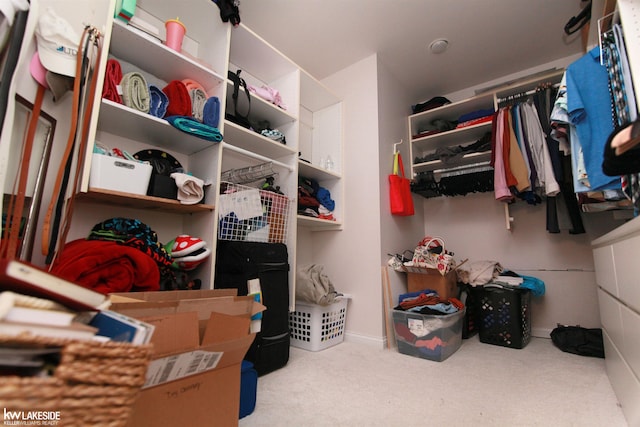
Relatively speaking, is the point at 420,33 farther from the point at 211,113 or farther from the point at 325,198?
the point at 211,113

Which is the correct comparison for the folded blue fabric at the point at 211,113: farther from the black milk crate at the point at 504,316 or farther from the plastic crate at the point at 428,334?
the black milk crate at the point at 504,316

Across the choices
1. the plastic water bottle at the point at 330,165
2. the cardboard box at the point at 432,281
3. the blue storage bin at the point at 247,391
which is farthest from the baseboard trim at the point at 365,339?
the plastic water bottle at the point at 330,165

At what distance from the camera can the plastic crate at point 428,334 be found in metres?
1.66

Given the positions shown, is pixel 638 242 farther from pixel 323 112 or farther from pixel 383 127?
pixel 323 112

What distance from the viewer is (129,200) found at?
1230 millimetres

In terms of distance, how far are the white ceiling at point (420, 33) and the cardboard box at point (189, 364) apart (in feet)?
6.60

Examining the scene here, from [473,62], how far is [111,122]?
275 centimetres

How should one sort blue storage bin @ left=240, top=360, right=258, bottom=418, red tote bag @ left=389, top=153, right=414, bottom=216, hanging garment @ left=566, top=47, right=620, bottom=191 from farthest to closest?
red tote bag @ left=389, top=153, right=414, bottom=216 → hanging garment @ left=566, top=47, right=620, bottom=191 → blue storage bin @ left=240, top=360, right=258, bottom=418

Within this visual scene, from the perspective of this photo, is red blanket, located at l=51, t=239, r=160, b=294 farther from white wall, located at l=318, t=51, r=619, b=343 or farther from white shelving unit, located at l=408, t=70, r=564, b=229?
white shelving unit, located at l=408, t=70, r=564, b=229

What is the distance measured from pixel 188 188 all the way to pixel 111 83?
521mm

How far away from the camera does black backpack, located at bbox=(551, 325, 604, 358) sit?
5.60 ft

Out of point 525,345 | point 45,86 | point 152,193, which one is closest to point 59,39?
point 45,86

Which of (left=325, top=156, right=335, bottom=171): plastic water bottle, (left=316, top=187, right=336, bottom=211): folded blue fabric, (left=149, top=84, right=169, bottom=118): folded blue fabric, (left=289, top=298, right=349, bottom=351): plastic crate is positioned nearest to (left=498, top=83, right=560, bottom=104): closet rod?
(left=325, top=156, right=335, bottom=171): plastic water bottle

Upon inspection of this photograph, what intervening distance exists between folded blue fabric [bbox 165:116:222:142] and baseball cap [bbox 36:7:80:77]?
1.27 ft
